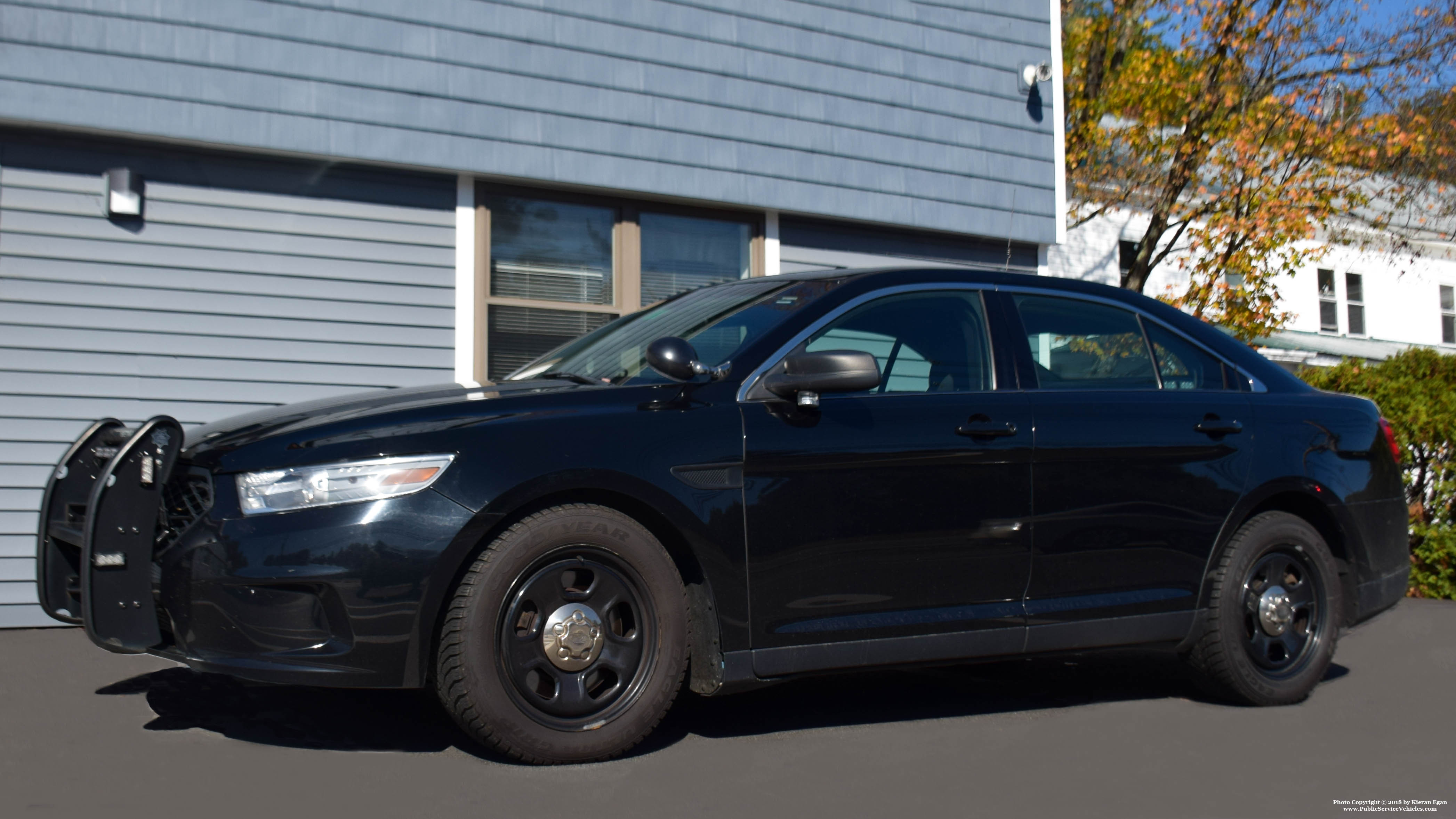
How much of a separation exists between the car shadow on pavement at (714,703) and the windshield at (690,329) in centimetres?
121

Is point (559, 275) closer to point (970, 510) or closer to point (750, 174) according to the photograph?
point (750, 174)

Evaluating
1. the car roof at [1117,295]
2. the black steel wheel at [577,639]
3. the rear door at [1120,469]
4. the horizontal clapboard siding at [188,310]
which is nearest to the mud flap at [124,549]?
the black steel wheel at [577,639]

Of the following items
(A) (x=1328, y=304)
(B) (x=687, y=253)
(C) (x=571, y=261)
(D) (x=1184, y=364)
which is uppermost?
(A) (x=1328, y=304)

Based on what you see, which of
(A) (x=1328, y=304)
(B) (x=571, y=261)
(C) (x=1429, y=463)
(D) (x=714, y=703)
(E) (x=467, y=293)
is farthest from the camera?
(A) (x=1328, y=304)

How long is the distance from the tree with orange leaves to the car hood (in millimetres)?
10510

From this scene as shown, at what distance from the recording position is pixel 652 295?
8398mm

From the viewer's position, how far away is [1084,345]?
4.83m

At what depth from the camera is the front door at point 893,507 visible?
3.92 m

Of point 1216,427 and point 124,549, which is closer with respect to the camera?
point 124,549

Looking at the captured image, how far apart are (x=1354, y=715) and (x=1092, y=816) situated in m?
1.97

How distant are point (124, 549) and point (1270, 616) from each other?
405 cm

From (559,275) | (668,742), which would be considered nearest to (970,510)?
(668,742)

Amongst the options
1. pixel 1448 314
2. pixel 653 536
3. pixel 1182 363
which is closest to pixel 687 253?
pixel 1182 363

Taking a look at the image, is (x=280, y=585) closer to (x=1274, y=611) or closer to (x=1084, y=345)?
(x=1084, y=345)
